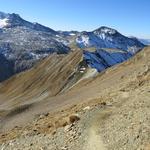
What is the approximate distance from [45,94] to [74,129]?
330ft

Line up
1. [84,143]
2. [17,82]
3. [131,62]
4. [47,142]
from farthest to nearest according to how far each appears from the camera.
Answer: [17,82]
[131,62]
[47,142]
[84,143]

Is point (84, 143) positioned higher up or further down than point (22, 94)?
higher up

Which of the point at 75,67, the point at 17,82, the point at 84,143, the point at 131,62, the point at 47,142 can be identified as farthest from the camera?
the point at 17,82

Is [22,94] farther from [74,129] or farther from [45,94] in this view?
[74,129]

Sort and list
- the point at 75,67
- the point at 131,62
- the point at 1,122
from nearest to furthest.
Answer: the point at 1,122 → the point at 131,62 → the point at 75,67

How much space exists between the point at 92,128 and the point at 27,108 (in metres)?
55.1

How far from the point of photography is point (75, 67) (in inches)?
5773

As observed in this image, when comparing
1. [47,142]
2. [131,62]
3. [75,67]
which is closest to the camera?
[47,142]

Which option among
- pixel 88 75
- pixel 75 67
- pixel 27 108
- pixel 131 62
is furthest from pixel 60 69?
pixel 27 108

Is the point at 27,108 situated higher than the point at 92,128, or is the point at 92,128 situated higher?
the point at 92,128

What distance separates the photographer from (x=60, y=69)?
150m

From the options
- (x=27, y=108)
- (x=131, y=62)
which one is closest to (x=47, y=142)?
(x=27, y=108)

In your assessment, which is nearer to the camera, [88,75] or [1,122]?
[1,122]

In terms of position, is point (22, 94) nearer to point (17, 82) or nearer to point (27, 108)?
point (17, 82)
